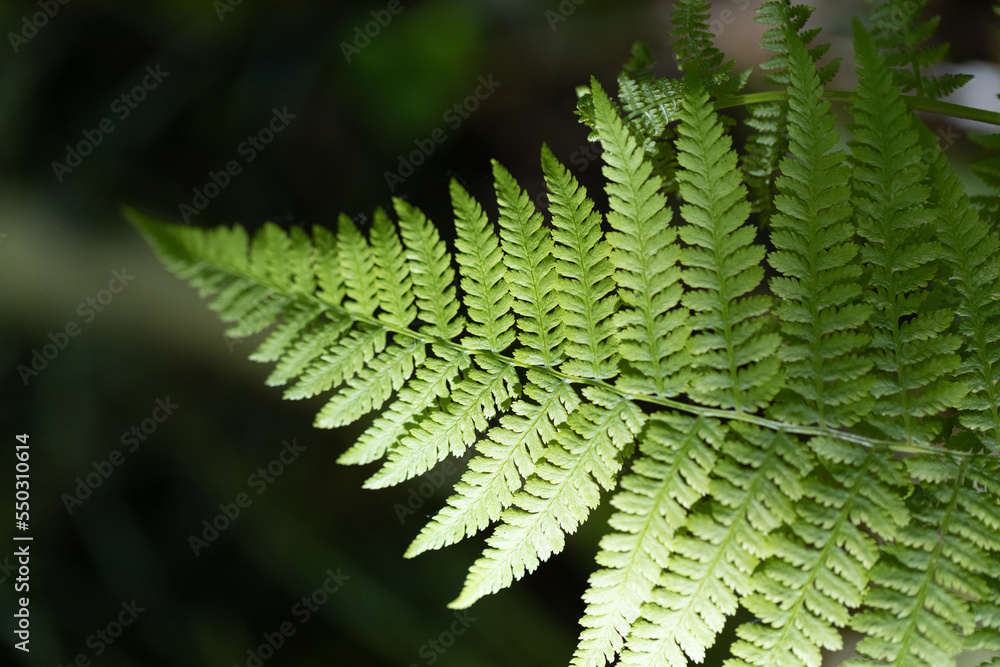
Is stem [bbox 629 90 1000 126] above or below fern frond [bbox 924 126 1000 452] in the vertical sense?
above

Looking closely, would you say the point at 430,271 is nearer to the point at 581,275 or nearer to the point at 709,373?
the point at 581,275

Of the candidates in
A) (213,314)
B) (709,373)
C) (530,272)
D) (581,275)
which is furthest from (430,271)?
(213,314)

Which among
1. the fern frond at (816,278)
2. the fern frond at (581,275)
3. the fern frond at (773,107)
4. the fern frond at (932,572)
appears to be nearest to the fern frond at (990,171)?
the fern frond at (773,107)

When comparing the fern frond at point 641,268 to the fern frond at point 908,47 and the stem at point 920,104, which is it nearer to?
the stem at point 920,104

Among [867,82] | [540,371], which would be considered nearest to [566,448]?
[540,371]

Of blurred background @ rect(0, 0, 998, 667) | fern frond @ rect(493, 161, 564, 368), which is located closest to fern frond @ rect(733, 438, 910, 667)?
fern frond @ rect(493, 161, 564, 368)

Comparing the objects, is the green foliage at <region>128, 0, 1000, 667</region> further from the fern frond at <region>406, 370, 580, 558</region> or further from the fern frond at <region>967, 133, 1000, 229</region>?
the fern frond at <region>967, 133, 1000, 229</region>

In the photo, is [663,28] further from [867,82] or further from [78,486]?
[78,486]
